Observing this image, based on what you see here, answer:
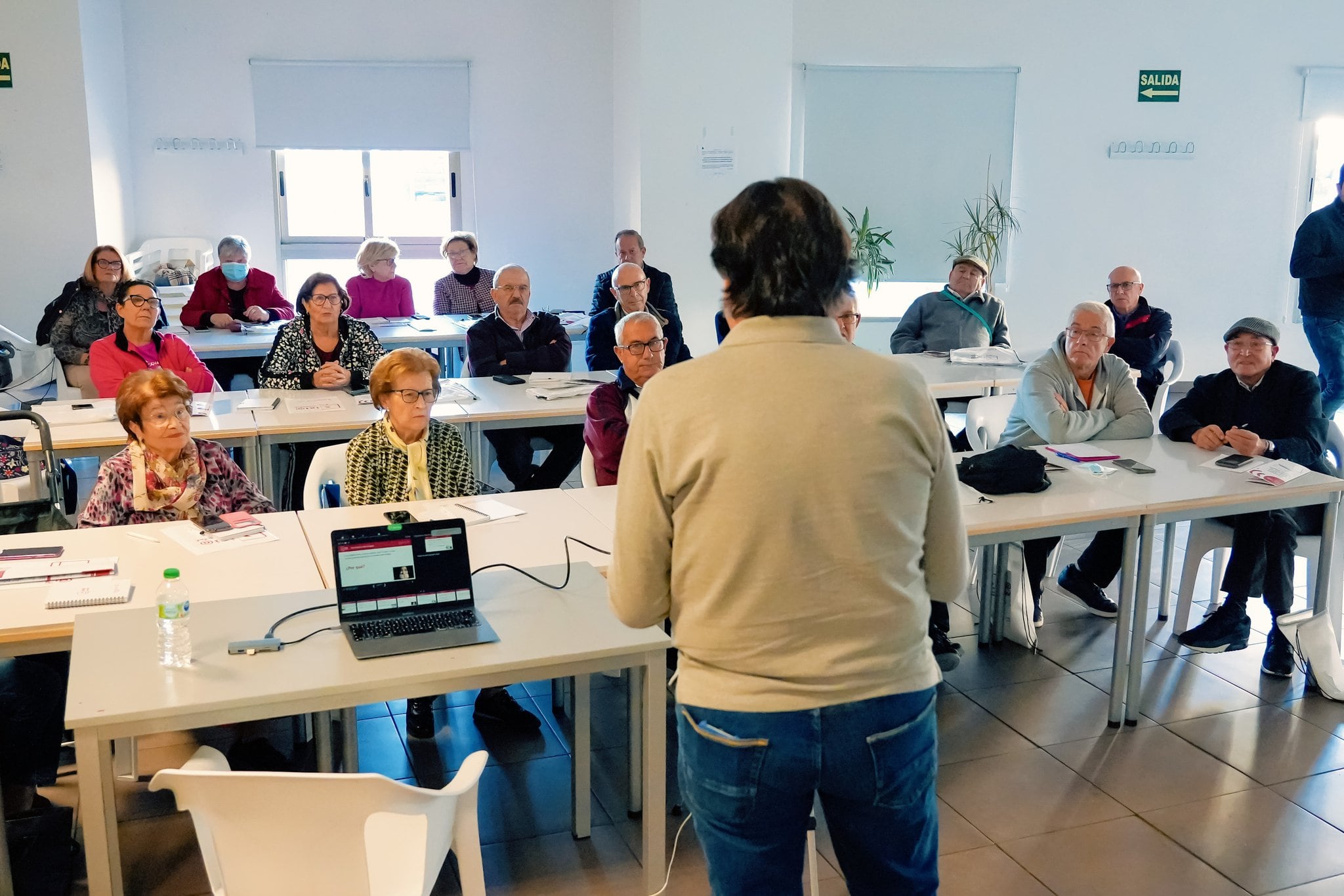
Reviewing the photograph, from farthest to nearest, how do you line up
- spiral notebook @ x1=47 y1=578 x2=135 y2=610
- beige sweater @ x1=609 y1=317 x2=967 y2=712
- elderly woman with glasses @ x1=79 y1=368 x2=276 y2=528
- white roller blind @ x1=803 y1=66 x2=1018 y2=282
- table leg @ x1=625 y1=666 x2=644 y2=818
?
white roller blind @ x1=803 y1=66 x2=1018 y2=282
elderly woman with glasses @ x1=79 y1=368 x2=276 y2=528
table leg @ x1=625 y1=666 x2=644 y2=818
spiral notebook @ x1=47 y1=578 x2=135 y2=610
beige sweater @ x1=609 y1=317 x2=967 y2=712

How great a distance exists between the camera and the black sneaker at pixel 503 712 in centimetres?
365

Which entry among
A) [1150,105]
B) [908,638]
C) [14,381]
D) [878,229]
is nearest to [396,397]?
[908,638]

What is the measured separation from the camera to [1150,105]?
9406 millimetres

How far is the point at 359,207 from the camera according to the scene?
9.16m

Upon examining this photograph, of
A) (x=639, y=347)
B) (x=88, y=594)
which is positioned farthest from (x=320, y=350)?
(x=88, y=594)

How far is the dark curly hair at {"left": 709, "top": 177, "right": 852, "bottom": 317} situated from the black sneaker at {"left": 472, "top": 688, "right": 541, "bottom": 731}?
2.36m

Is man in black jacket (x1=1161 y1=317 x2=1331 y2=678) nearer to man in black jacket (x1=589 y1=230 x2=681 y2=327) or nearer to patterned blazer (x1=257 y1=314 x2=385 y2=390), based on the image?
Answer: man in black jacket (x1=589 y1=230 x2=681 y2=327)

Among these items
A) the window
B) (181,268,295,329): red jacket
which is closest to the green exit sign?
the window

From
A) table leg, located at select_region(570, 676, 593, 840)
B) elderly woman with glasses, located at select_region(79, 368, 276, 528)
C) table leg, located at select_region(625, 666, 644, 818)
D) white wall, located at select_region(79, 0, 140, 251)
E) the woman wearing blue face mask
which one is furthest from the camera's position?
white wall, located at select_region(79, 0, 140, 251)

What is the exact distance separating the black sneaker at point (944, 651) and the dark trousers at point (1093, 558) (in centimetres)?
38

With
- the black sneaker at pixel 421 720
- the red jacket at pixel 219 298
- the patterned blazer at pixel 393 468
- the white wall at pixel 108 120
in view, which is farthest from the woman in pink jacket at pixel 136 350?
the white wall at pixel 108 120

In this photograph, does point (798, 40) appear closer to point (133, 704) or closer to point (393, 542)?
point (393, 542)

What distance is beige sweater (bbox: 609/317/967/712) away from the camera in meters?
1.55

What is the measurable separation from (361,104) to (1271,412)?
6811mm
